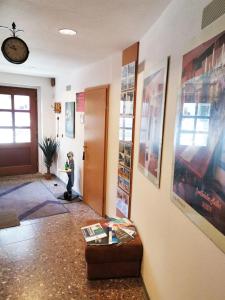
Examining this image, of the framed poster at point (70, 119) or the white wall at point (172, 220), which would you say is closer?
the white wall at point (172, 220)

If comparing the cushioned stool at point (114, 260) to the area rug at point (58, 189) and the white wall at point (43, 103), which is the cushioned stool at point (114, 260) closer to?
the area rug at point (58, 189)

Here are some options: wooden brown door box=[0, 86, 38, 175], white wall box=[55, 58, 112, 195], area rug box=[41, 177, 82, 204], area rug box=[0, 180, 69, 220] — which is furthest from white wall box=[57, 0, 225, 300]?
wooden brown door box=[0, 86, 38, 175]

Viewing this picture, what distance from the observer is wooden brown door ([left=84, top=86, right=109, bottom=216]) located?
3.20 metres

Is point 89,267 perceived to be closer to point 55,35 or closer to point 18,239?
point 18,239

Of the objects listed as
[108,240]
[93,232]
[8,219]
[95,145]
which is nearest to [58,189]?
[8,219]

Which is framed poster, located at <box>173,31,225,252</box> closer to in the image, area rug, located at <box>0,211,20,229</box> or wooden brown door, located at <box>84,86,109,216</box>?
wooden brown door, located at <box>84,86,109,216</box>

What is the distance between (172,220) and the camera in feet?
4.62

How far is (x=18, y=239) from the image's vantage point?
8.89 feet

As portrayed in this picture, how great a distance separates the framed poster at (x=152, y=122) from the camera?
1.62m

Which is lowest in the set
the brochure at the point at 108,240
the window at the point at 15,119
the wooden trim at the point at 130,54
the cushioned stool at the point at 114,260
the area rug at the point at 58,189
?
the area rug at the point at 58,189

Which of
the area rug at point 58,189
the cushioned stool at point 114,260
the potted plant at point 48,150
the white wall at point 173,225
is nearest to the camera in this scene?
the white wall at point 173,225

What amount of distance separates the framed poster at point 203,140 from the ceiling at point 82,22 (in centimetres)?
76

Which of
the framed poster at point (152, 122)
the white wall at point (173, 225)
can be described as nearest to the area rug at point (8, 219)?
the white wall at point (173, 225)

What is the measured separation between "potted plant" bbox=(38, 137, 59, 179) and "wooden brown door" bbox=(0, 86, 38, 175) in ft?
1.20
